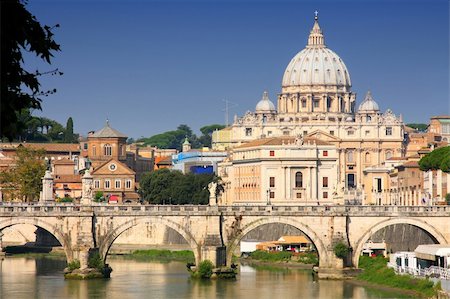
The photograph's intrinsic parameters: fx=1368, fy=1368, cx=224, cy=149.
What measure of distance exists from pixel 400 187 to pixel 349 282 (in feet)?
173

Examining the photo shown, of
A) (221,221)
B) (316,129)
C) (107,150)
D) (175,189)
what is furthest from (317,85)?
(221,221)

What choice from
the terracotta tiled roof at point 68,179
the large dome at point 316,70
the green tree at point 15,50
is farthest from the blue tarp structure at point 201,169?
the green tree at point 15,50

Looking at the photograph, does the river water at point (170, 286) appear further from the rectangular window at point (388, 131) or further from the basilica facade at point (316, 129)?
the rectangular window at point (388, 131)

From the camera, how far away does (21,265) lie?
78.9 m

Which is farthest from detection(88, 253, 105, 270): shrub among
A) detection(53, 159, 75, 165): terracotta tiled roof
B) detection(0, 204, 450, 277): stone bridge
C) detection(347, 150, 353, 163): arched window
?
detection(347, 150, 353, 163): arched window

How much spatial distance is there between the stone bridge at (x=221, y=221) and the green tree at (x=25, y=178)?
1385 inches

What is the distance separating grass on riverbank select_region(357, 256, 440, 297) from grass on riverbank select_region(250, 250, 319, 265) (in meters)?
9.27

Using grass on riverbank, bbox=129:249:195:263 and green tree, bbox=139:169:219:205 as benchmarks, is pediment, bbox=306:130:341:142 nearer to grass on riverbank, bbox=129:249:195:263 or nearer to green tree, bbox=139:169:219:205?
green tree, bbox=139:169:219:205

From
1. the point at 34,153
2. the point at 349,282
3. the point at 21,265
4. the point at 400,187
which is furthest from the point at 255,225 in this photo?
the point at 400,187

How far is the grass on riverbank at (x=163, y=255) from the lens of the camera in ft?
288

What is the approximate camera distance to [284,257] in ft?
267

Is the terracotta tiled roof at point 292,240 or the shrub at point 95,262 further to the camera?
the terracotta tiled roof at point 292,240

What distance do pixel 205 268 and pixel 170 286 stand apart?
4044mm

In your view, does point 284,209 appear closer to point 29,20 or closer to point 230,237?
point 230,237
